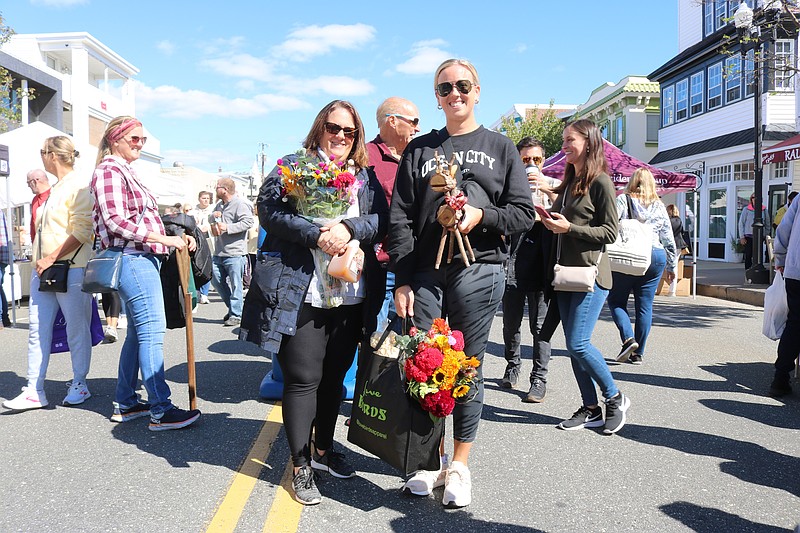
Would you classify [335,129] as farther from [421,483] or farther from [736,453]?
[736,453]

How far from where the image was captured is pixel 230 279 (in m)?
9.95

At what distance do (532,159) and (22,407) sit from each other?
177 inches

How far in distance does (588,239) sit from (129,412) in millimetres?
3372

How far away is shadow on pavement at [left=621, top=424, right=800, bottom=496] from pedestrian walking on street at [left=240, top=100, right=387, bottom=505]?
7.01ft

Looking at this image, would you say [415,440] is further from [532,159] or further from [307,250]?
[532,159]

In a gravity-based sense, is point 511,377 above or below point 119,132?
below

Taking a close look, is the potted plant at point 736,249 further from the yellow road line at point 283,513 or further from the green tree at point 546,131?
the yellow road line at point 283,513

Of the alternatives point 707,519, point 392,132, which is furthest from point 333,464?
point 392,132

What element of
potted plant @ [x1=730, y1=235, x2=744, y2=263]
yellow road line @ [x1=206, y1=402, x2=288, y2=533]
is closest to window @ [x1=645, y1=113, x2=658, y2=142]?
potted plant @ [x1=730, y1=235, x2=744, y2=263]

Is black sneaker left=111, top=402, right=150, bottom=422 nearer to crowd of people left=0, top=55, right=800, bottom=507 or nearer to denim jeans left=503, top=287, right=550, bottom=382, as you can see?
crowd of people left=0, top=55, right=800, bottom=507

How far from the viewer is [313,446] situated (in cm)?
373

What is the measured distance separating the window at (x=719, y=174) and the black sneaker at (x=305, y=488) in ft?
75.6

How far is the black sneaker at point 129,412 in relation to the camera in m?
4.68

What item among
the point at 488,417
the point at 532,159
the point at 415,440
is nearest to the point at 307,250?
the point at 415,440
